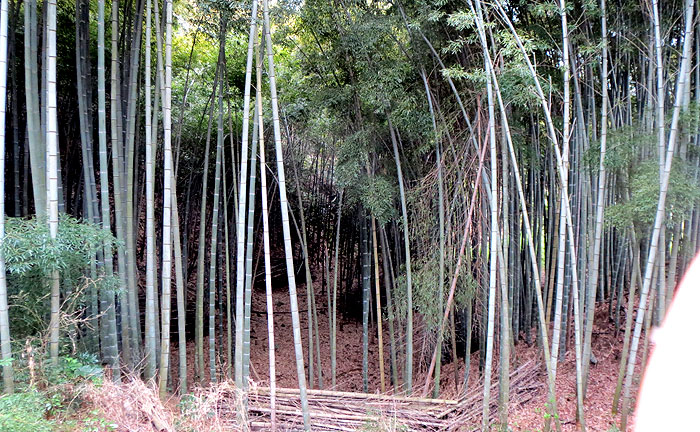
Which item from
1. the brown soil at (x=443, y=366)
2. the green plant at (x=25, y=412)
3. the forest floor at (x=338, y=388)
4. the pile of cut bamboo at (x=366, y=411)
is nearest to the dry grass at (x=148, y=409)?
the forest floor at (x=338, y=388)

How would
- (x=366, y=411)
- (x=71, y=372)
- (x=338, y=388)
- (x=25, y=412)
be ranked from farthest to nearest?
(x=338, y=388) → (x=366, y=411) → (x=71, y=372) → (x=25, y=412)

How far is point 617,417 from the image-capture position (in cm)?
336

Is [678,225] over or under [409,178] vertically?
under

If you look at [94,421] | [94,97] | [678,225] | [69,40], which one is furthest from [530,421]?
[69,40]

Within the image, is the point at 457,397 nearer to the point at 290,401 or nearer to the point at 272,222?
the point at 290,401

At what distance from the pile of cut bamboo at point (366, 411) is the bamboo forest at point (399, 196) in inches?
0.9

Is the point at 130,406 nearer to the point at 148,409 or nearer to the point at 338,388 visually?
the point at 148,409

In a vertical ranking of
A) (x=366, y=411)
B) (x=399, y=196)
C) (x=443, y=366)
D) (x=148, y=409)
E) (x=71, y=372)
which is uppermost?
(x=399, y=196)

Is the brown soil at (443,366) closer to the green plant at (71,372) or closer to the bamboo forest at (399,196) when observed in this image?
the bamboo forest at (399,196)

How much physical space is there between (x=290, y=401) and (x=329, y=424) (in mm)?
456

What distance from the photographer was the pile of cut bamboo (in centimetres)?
316

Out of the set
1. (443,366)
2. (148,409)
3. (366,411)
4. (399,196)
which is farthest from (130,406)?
(443,366)

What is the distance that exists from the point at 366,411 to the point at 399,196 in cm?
215

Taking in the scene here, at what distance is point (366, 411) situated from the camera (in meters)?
3.39
